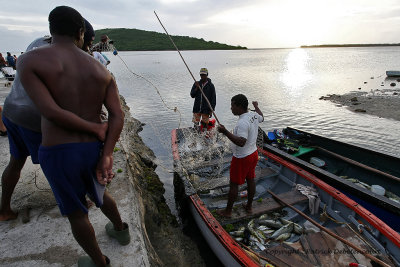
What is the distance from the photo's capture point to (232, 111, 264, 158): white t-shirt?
13.4 ft

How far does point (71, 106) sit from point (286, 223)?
15.6 feet

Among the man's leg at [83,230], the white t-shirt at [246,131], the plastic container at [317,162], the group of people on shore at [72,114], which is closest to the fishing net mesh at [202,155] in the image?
the plastic container at [317,162]

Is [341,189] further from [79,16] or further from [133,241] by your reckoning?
[79,16]

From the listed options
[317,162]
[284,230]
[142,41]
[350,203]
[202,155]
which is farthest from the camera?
[142,41]

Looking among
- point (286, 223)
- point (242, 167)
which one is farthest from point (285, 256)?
point (242, 167)

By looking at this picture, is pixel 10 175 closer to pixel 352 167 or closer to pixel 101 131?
pixel 101 131

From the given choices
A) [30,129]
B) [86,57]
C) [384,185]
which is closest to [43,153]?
[86,57]

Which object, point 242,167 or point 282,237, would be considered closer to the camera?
point 242,167

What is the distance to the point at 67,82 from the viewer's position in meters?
1.73

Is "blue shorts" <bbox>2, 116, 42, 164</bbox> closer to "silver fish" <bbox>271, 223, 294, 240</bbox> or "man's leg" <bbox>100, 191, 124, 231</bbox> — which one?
"man's leg" <bbox>100, 191, 124, 231</bbox>

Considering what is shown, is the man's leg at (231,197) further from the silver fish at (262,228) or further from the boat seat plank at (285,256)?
the boat seat plank at (285,256)

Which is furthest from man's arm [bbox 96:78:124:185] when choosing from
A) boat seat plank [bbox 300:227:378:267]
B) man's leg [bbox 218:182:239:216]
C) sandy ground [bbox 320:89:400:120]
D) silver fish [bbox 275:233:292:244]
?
sandy ground [bbox 320:89:400:120]

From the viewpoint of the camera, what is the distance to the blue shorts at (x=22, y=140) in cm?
287

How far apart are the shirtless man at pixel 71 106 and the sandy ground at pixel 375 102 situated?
20.6 meters
